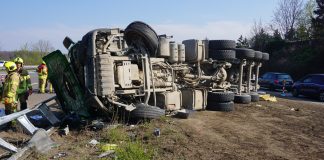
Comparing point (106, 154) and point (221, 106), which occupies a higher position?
point (221, 106)

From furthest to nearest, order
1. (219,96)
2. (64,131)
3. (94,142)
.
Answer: (219,96), (64,131), (94,142)

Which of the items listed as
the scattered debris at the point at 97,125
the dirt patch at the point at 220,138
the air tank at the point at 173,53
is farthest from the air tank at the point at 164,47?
the scattered debris at the point at 97,125

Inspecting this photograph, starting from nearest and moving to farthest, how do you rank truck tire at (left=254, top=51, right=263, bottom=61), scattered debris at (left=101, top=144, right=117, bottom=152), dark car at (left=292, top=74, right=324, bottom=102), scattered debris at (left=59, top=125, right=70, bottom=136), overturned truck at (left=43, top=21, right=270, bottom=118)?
scattered debris at (left=101, top=144, right=117, bottom=152)
scattered debris at (left=59, top=125, right=70, bottom=136)
overturned truck at (left=43, top=21, right=270, bottom=118)
truck tire at (left=254, top=51, right=263, bottom=61)
dark car at (left=292, top=74, right=324, bottom=102)

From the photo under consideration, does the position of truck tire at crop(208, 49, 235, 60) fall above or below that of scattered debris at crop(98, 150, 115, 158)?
above

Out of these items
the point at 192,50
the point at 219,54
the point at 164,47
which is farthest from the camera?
the point at 219,54

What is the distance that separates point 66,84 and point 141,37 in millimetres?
2004

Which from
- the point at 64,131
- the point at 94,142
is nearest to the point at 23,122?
the point at 64,131

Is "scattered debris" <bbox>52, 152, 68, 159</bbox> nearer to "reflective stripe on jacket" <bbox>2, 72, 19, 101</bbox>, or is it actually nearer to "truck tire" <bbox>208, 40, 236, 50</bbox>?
"reflective stripe on jacket" <bbox>2, 72, 19, 101</bbox>

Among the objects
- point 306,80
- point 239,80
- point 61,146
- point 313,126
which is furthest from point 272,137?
point 306,80

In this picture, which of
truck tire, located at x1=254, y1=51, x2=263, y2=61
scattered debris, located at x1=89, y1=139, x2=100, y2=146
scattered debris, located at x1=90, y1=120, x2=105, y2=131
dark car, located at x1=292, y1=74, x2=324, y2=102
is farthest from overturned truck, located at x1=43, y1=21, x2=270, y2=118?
dark car, located at x1=292, y1=74, x2=324, y2=102

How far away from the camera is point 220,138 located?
8117mm

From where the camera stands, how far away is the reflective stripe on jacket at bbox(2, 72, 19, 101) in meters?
8.45

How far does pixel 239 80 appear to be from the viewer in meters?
13.8

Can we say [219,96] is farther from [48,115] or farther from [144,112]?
[48,115]
